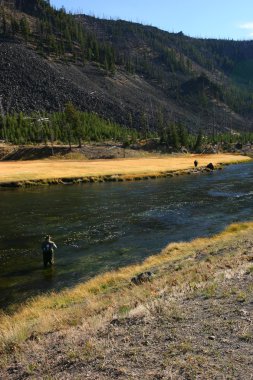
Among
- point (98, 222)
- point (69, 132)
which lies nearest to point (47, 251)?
point (98, 222)

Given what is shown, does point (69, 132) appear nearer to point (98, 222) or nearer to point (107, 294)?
point (98, 222)

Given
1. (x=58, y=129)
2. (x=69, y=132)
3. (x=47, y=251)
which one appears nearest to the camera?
(x=47, y=251)

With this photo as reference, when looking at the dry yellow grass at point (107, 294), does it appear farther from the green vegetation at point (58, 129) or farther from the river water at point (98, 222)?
the green vegetation at point (58, 129)

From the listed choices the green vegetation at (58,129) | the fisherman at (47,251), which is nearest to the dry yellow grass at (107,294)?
the fisherman at (47,251)

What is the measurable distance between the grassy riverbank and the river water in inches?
271

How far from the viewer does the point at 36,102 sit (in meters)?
187

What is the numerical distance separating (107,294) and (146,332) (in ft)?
23.3

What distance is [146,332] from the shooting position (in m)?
12.8

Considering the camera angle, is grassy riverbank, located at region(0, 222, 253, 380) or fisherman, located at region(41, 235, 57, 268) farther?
fisherman, located at region(41, 235, 57, 268)

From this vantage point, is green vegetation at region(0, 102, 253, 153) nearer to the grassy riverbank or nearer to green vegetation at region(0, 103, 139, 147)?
green vegetation at region(0, 103, 139, 147)

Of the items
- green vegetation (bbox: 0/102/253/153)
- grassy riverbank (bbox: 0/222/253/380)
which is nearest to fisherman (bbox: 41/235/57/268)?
grassy riverbank (bbox: 0/222/253/380)

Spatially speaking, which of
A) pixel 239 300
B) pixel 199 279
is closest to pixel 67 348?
pixel 239 300

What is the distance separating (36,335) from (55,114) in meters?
165

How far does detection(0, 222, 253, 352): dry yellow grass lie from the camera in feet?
49.5
